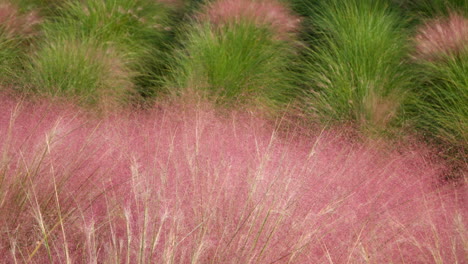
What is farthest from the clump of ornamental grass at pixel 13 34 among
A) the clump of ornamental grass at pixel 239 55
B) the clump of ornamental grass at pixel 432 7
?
the clump of ornamental grass at pixel 432 7

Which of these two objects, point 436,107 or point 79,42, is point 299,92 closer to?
point 436,107

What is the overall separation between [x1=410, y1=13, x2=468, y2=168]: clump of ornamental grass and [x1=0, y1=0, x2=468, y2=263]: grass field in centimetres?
2

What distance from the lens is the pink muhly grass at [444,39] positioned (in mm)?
3648

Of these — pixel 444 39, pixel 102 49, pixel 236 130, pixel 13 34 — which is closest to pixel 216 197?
pixel 236 130

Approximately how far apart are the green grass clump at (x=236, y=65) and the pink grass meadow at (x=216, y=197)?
0.40 meters

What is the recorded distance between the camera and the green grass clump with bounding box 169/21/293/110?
389 centimetres

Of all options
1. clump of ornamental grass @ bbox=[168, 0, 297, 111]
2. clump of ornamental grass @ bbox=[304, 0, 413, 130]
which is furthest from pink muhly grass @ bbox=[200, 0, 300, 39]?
clump of ornamental grass @ bbox=[304, 0, 413, 130]

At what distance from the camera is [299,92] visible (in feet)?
13.2

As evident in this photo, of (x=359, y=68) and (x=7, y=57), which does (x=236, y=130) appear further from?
(x=7, y=57)

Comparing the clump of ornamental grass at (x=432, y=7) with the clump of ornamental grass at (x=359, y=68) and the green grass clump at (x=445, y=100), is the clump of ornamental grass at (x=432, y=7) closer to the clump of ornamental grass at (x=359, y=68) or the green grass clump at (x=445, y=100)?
the clump of ornamental grass at (x=359, y=68)

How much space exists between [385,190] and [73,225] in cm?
142

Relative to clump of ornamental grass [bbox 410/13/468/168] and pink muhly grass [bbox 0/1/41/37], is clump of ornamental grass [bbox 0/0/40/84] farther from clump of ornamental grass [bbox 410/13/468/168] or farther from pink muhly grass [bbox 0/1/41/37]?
clump of ornamental grass [bbox 410/13/468/168]

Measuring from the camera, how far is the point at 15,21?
4.53m

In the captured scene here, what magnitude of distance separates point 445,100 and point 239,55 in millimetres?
1364
